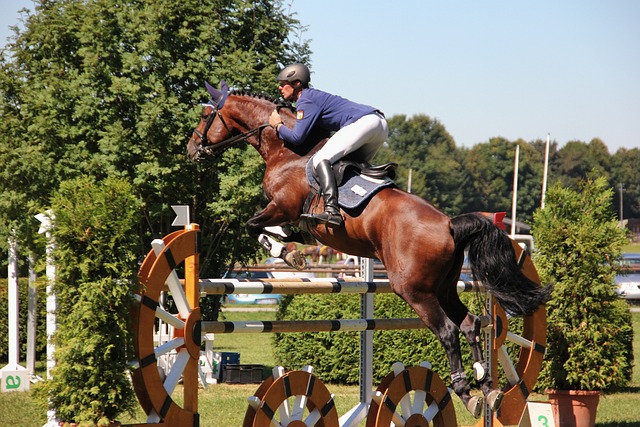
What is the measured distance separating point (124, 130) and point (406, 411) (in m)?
4.81

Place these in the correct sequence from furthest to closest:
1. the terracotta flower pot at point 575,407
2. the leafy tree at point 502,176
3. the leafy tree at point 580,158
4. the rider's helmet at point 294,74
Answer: the leafy tree at point 580,158 → the leafy tree at point 502,176 → the terracotta flower pot at point 575,407 → the rider's helmet at point 294,74

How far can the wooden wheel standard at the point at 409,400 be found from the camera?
5.00 metres

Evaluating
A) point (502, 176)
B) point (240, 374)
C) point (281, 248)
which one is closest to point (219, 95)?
point (281, 248)

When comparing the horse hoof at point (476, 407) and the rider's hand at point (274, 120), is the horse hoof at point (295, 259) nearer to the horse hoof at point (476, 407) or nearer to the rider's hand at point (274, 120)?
the rider's hand at point (274, 120)

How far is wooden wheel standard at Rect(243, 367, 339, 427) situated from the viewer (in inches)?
174

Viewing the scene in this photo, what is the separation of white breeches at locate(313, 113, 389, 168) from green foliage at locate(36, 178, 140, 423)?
1.64 meters

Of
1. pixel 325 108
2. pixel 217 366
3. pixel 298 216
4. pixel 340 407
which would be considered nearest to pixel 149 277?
pixel 298 216

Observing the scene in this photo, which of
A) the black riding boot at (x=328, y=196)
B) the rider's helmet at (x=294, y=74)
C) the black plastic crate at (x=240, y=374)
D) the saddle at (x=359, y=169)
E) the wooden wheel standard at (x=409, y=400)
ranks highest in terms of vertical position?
the rider's helmet at (x=294, y=74)

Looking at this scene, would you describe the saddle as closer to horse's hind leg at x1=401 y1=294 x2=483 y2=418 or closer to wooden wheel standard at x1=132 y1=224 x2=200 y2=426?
horse's hind leg at x1=401 y1=294 x2=483 y2=418

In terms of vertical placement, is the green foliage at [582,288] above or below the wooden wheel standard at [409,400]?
above

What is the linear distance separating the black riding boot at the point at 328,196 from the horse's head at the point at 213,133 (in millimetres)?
1096

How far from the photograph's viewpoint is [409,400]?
17.2ft

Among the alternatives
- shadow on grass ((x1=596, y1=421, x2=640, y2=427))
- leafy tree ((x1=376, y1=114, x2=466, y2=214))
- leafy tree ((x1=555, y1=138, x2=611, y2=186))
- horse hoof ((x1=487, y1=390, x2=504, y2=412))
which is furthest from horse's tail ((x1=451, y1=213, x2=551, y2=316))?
leafy tree ((x1=555, y1=138, x2=611, y2=186))

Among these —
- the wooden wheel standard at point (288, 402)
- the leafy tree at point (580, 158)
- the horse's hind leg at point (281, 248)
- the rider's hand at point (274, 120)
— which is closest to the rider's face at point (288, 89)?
the rider's hand at point (274, 120)
